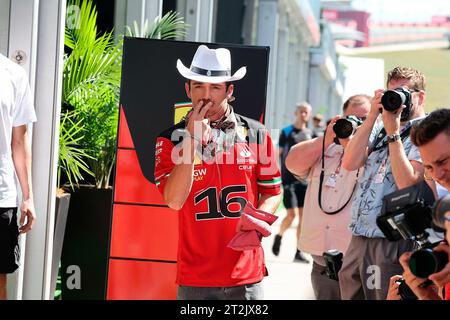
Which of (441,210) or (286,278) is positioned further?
A: (286,278)

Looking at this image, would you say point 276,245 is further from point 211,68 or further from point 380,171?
point 211,68

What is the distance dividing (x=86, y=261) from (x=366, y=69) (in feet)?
8.71

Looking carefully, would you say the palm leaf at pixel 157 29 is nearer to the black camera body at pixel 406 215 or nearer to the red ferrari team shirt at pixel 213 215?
the red ferrari team shirt at pixel 213 215

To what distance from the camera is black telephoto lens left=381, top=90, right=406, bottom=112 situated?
4.29 metres

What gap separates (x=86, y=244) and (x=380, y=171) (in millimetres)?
2255

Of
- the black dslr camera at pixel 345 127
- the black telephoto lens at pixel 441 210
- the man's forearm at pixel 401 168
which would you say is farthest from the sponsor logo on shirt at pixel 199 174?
the black telephoto lens at pixel 441 210

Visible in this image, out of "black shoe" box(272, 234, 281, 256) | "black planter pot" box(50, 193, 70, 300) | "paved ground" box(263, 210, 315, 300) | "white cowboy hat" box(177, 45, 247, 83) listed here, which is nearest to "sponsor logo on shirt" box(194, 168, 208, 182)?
"white cowboy hat" box(177, 45, 247, 83)

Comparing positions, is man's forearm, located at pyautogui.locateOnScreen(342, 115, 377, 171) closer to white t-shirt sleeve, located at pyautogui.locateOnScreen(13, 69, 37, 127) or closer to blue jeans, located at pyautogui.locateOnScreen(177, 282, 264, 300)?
blue jeans, located at pyautogui.locateOnScreen(177, 282, 264, 300)

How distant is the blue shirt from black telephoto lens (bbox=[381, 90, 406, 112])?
0.17 m

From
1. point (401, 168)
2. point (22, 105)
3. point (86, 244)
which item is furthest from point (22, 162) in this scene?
point (401, 168)

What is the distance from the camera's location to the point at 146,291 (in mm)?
5418

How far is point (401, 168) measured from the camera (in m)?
4.25

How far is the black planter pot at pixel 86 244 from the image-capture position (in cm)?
609
